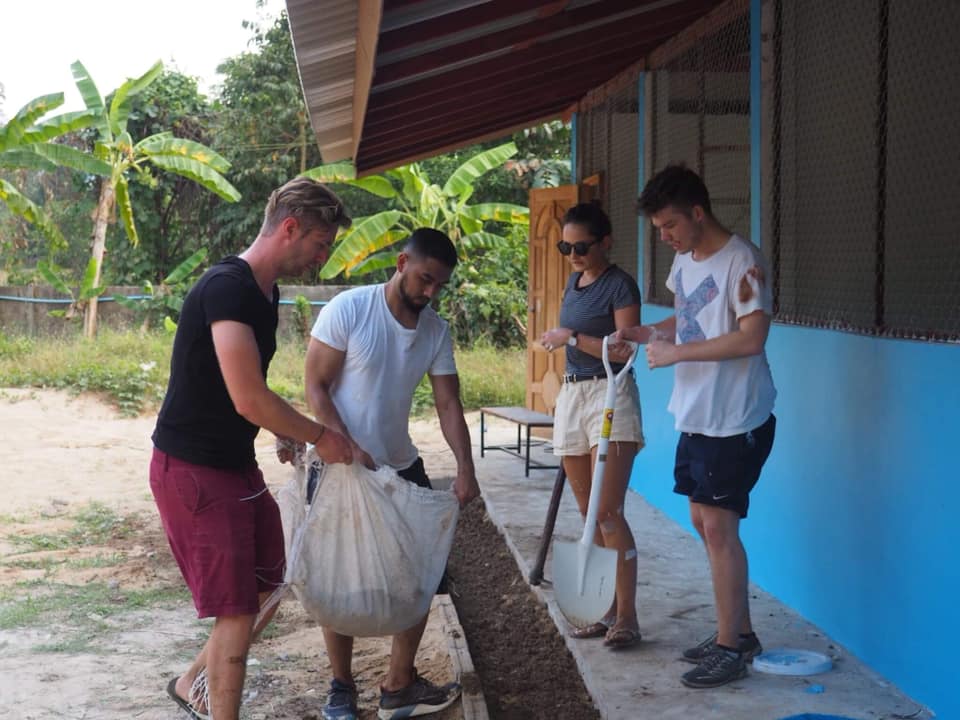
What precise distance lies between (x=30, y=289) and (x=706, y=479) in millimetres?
19741

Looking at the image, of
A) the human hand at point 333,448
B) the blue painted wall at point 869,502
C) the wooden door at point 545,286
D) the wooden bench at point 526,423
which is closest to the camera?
the human hand at point 333,448

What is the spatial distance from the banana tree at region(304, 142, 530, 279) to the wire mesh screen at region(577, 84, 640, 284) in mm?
6704

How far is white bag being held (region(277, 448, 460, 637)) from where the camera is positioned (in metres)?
3.65

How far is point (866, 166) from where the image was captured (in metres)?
4.61

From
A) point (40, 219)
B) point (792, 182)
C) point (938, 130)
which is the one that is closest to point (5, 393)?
point (40, 219)

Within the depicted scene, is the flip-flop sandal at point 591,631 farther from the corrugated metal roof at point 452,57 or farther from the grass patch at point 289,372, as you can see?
the grass patch at point 289,372

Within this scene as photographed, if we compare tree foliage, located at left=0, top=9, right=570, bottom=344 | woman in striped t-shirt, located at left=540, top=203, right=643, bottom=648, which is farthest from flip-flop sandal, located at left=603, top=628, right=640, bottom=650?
tree foliage, located at left=0, top=9, right=570, bottom=344

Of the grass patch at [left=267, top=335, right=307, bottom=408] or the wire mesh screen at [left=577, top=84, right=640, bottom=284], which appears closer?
the wire mesh screen at [left=577, top=84, right=640, bottom=284]

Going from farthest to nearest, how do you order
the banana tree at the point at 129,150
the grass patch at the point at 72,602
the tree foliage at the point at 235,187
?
the tree foliage at the point at 235,187, the banana tree at the point at 129,150, the grass patch at the point at 72,602

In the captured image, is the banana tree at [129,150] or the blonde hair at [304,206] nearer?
the blonde hair at [304,206]

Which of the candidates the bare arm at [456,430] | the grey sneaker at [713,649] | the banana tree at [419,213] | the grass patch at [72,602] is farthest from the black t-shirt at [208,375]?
the banana tree at [419,213]

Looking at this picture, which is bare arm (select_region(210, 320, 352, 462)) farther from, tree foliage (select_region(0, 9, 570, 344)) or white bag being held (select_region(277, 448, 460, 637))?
tree foliage (select_region(0, 9, 570, 344))

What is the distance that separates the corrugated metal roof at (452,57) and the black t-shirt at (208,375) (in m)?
1.32

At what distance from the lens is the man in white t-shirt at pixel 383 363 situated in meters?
3.96
